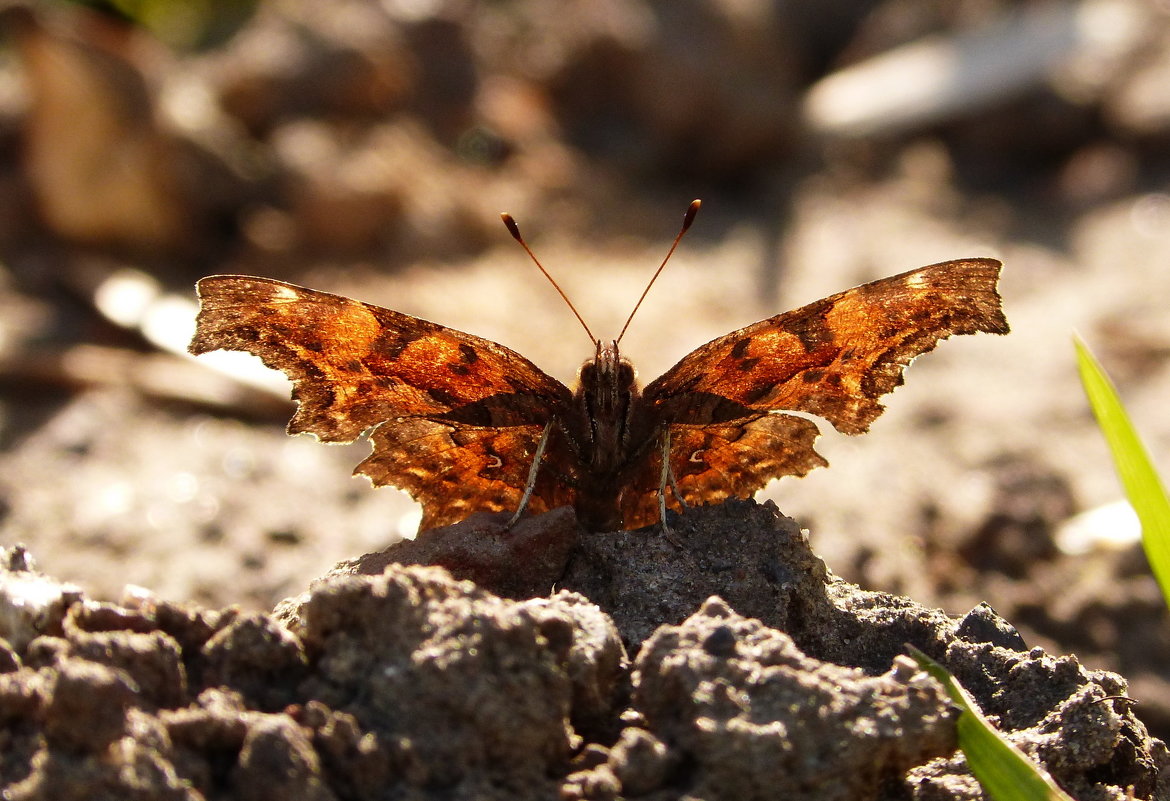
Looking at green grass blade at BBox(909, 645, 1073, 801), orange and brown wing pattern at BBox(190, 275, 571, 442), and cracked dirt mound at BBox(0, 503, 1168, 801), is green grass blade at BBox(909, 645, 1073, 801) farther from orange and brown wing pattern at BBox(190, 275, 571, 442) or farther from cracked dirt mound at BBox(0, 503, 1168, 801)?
orange and brown wing pattern at BBox(190, 275, 571, 442)

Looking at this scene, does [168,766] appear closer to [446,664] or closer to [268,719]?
[268,719]

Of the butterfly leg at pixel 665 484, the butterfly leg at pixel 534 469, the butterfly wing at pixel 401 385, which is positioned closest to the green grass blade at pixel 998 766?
the butterfly leg at pixel 665 484

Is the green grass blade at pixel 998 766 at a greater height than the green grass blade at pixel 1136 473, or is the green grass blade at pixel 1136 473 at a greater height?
the green grass blade at pixel 1136 473

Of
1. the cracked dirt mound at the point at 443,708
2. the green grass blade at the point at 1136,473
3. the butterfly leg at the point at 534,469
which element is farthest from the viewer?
the butterfly leg at the point at 534,469

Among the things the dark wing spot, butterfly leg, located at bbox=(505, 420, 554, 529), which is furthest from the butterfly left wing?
butterfly leg, located at bbox=(505, 420, 554, 529)

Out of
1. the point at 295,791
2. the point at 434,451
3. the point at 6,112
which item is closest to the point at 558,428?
the point at 434,451

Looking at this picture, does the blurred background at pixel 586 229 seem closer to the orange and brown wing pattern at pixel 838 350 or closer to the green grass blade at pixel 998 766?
the orange and brown wing pattern at pixel 838 350

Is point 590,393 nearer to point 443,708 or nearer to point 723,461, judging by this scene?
point 723,461

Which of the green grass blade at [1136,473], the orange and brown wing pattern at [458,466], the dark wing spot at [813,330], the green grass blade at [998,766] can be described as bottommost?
the green grass blade at [998,766]
